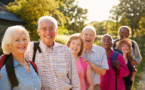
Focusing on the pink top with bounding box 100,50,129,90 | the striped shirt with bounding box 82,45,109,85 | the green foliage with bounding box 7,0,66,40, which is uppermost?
the green foliage with bounding box 7,0,66,40

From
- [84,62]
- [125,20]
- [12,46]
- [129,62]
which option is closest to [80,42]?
[84,62]

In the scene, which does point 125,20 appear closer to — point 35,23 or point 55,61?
point 35,23

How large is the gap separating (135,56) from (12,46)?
3.98 m

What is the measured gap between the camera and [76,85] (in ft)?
7.66

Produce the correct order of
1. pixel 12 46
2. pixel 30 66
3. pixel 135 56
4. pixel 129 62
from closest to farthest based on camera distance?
1. pixel 12 46
2. pixel 30 66
3. pixel 129 62
4. pixel 135 56

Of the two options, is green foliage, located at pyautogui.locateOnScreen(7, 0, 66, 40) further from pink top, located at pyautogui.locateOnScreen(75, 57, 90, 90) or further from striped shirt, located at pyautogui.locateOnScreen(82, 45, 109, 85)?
pink top, located at pyautogui.locateOnScreen(75, 57, 90, 90)

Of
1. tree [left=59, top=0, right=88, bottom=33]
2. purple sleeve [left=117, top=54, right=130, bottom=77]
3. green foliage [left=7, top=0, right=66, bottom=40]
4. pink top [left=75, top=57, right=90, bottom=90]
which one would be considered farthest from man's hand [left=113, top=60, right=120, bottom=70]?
tree [left=59, top=0, right=88, bottom=33]

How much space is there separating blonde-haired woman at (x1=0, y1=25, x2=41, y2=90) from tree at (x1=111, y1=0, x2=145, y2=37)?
112ft

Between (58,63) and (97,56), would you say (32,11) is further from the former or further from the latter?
(58,63)

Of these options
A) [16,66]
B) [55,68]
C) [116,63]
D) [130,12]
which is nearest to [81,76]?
[55,68]

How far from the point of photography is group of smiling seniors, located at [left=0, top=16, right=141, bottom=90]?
184cm

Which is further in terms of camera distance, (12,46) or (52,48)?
(52,48)

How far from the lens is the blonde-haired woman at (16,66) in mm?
1657

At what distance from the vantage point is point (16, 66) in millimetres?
1800
